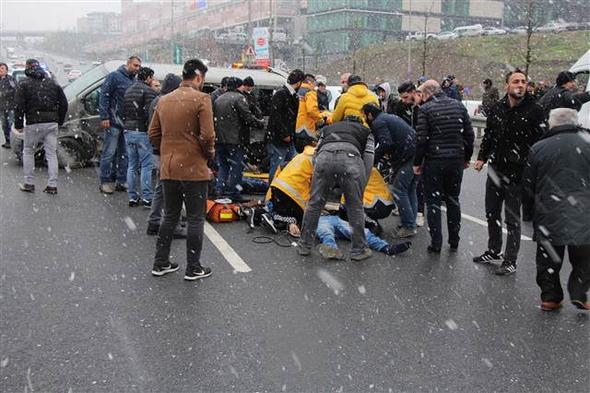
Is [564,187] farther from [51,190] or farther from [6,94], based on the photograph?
[6,94]

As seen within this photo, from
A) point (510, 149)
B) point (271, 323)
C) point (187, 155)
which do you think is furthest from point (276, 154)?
point (271, 323)

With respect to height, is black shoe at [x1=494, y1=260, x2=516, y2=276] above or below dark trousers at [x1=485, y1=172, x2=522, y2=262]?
below

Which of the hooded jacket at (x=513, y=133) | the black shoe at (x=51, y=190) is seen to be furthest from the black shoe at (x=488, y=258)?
the black shoe at (x=51, y=190)

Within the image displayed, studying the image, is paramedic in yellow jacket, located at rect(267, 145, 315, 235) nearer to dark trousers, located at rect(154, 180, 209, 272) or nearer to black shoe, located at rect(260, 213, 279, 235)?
black shoe, located at rect(260, 213, 279, 235)

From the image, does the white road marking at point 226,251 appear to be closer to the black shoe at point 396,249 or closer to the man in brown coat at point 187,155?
the man in brown coat at point 187,155

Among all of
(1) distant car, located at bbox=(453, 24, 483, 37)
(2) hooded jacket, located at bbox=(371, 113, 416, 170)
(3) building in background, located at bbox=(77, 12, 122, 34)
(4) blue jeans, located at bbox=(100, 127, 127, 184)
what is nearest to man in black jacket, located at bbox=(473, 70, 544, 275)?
(2) hooded jacket, located at bbox=(371, 113, 416, 170)

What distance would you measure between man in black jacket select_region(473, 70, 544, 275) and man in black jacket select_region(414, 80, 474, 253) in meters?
0.36

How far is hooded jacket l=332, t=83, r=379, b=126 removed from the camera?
667cm

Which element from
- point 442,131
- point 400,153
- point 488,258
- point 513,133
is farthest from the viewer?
point 400,153

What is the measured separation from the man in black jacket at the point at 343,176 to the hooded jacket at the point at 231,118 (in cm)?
259

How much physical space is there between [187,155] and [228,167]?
12.8 ft

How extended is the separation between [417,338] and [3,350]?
292 cm

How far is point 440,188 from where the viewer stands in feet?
21.7

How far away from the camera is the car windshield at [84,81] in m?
11.2
